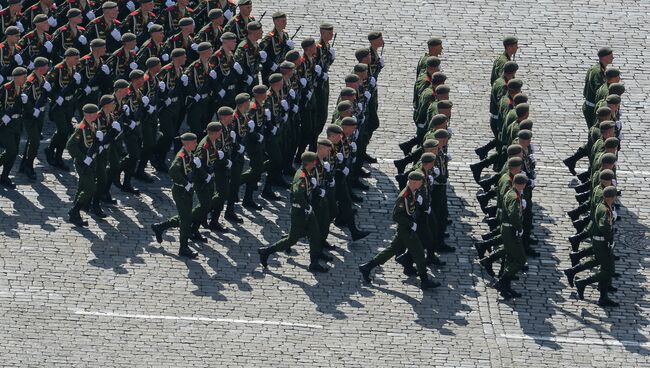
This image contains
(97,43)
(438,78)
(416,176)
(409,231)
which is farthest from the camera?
(97,43)

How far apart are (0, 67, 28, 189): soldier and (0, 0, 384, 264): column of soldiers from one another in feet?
0.07

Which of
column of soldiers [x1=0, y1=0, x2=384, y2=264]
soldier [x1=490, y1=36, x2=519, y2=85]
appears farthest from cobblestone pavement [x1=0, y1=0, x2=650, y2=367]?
soldier [x1=490, y1=36, x2=519, y2=85]

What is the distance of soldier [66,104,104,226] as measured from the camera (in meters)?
30.7

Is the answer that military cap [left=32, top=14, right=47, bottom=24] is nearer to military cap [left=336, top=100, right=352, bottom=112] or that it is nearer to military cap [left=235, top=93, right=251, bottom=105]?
military cap [left=235, top=93, right=251, bottom=105]

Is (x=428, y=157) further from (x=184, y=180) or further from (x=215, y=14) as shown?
(x=215, y=14)

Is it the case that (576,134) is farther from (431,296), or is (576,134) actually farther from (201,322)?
(201,322)

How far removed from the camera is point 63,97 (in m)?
32.5

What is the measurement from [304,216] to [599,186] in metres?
4.28

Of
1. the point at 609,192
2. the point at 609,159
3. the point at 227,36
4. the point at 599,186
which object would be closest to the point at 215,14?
the point at 227,36

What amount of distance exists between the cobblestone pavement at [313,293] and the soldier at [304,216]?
37 centimetres

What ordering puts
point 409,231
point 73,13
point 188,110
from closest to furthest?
point 409,231 → point 188,110 → point 73,13

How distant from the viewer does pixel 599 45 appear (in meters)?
37.6

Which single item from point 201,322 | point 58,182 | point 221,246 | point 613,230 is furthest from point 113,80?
point 613,230

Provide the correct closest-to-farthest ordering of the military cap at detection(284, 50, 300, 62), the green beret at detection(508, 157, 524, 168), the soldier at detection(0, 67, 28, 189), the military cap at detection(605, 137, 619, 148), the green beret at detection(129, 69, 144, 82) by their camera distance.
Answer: the green beret at detection(508, 157, 524, 168)
the military cap at detection(605, 137, 619, 148)
the green beret at detection(129, 69, 144, 82)
the soldier at detection(0, 67, 28, 189)
the military cap at detection(284, 50, 300, 62)
